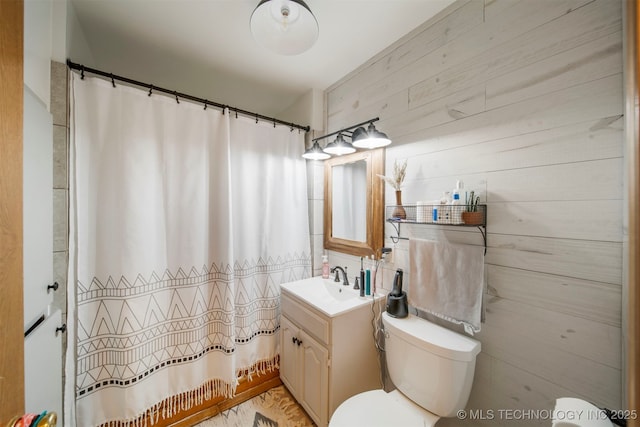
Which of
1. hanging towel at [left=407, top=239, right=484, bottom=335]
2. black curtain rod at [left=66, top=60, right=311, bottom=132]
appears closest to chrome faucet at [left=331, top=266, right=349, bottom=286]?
hanging towel at [left=407, top=239, right=484, bottom=335]

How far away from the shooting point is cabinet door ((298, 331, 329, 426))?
4.27ft

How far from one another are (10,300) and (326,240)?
5.45 feet

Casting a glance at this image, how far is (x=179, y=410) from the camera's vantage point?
1.47 meters

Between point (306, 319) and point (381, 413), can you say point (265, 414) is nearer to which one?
point (306, 319)

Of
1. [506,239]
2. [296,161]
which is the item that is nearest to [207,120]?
[296,161]

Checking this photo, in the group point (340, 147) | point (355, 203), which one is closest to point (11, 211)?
point (340, 147)

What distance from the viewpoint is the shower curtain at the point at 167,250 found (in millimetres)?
1209

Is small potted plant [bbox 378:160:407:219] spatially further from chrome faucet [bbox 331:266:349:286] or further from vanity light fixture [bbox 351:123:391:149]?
chrome faucet [bbox 331:266:349:286]

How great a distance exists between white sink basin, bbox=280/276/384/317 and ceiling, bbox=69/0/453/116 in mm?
1599

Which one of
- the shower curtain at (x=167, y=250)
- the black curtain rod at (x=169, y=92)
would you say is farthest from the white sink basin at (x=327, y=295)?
the black curtain rod at (x=169, y=92)

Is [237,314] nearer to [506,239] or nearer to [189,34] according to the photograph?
[506,239]

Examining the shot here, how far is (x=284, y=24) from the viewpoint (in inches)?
42.3

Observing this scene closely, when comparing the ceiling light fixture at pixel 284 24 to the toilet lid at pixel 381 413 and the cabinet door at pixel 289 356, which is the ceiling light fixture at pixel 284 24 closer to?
the cabinet door at pixel 289 356

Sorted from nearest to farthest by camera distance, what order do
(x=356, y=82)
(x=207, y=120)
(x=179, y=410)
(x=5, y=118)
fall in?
(x=5, y=118) → (x=179, y=410) → (x=207, y=120) → (x=356, y=82)
